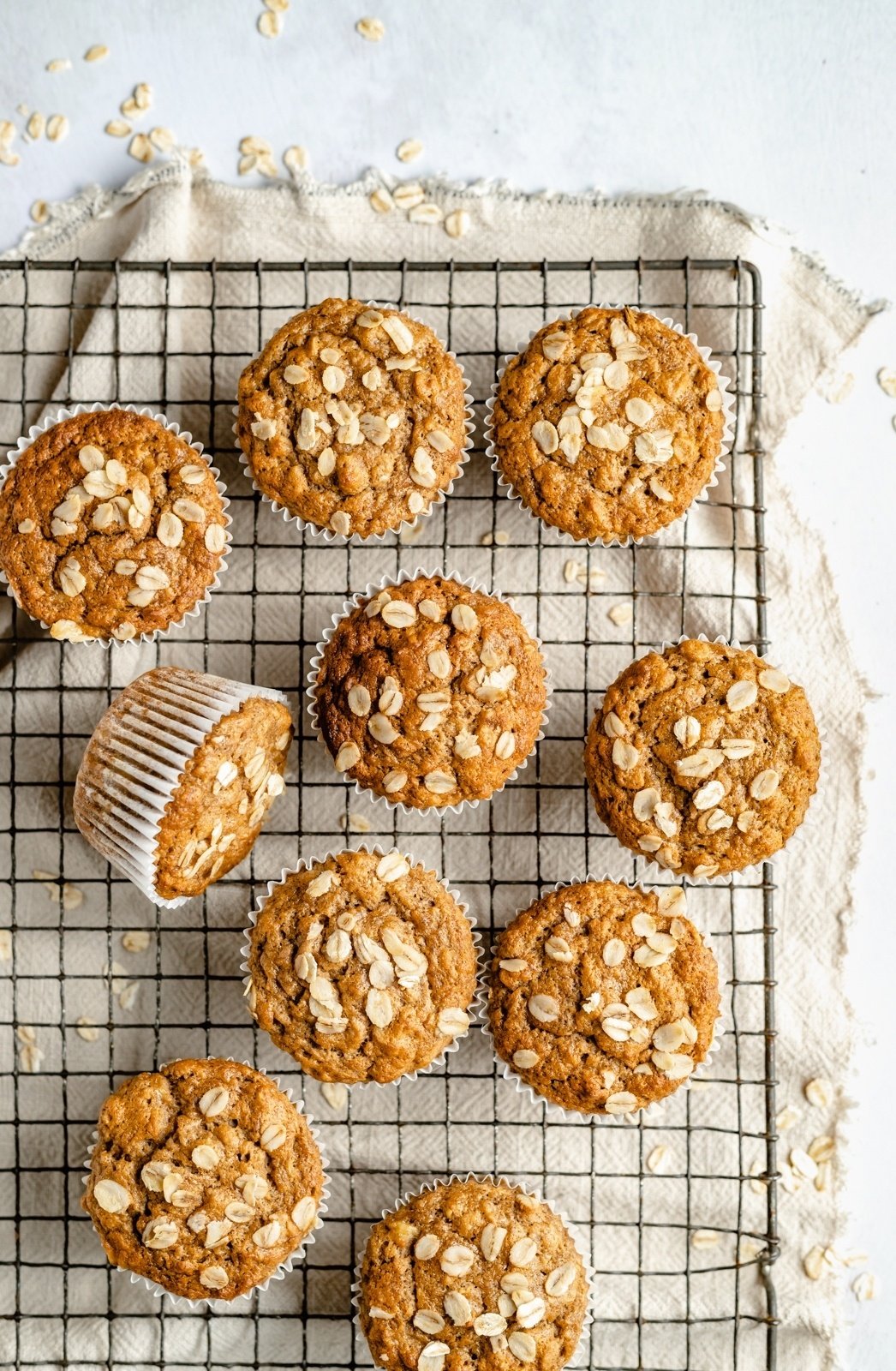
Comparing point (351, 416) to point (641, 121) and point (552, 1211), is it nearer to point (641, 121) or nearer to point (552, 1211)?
point (641, 121)

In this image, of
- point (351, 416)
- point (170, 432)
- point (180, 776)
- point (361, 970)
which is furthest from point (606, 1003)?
point (170, 432)

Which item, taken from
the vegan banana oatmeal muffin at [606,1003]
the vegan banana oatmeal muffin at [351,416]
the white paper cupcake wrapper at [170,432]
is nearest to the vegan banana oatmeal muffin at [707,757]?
the vegan banana oatmeal muffin at [606,1003]

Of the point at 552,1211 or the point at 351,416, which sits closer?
the point at 351,416

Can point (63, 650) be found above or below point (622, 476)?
below

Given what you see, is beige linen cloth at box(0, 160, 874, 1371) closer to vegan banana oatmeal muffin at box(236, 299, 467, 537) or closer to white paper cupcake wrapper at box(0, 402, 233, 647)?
white paper cupcake wrapper at box(0, 402, 233, 647)

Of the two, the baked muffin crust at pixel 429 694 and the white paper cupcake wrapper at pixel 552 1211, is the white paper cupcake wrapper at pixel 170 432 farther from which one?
the white paper cupcake wrapper at pixel 552 1211

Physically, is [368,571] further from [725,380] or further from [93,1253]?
[93,1253]

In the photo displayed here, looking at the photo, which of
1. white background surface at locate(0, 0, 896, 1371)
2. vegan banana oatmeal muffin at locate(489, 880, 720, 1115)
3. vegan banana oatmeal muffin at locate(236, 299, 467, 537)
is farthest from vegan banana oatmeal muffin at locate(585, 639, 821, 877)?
vegan banana oatmeal muffin at locate(236, 299, 467, 537)

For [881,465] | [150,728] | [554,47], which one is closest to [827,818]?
[881,465]
